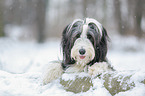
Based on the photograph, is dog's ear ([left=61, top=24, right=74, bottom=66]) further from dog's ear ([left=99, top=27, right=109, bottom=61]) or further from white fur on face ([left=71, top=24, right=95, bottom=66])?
dog's ear ([left=99, top=27, right=109, bottom=61])

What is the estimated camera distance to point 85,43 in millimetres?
2596

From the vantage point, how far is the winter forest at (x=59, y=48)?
2.32 meters

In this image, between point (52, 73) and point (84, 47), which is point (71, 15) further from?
point (84, 47)

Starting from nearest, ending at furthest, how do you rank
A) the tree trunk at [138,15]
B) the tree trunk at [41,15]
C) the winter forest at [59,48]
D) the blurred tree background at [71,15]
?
the winter forest at [59,48] → the tree trunk at [138,15] → the blurred tree background at [71,15] → the tree trunk at [41,15]

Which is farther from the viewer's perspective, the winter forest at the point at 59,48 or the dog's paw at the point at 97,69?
the dog's paw at the point at 97,69

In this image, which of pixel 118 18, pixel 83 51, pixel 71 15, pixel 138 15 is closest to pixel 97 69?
pixel 83 51

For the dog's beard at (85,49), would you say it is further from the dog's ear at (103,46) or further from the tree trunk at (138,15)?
the tree trunk at (138,15)

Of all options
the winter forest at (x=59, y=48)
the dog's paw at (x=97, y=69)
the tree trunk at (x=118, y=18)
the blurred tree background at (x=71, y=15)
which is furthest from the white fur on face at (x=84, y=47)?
the tree trunk at (x=118, y=18)

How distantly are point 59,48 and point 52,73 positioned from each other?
1036cm

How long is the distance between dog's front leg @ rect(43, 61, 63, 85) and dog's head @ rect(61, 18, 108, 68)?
6.0 inches

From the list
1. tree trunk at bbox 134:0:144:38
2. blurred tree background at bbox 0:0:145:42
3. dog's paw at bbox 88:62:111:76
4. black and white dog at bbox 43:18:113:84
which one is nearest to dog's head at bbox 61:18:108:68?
black and white dog at bbox 43:18:113:84

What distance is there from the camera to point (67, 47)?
2.88 meters

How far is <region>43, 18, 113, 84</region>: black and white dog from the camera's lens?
2.58 m

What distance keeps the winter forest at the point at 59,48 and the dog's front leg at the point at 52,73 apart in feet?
0.30
